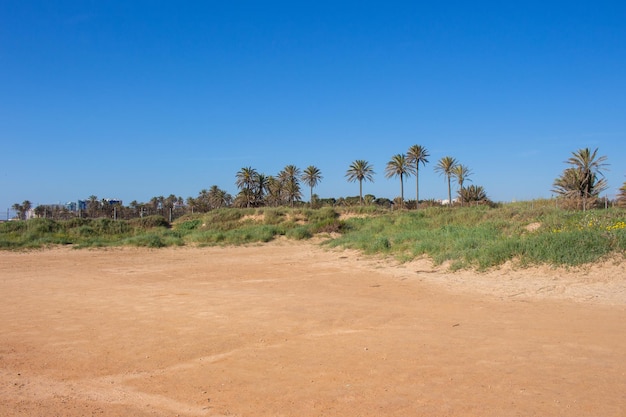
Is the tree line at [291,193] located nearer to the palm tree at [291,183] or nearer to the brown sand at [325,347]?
the palm tree at [291,183]

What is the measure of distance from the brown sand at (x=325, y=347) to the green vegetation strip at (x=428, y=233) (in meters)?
0.99

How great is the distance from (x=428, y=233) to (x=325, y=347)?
A: 45.0 feet

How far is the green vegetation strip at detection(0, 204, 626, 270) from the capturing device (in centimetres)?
1291

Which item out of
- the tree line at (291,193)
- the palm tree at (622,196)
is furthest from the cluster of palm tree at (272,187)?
the palm tree at (622,196)

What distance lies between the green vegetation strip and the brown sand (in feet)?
3.26

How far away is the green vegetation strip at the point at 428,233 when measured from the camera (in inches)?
508

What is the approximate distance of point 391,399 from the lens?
5.00 meters

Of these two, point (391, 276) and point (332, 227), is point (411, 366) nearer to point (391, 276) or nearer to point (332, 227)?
point (391, 276)

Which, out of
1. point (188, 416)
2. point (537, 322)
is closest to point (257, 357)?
point (188, 416)

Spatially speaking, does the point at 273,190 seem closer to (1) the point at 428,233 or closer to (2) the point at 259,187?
(2) the point at 259,187

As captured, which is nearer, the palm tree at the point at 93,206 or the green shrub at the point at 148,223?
the green shrub at the point at 148,223

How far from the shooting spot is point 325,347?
23.2 feet

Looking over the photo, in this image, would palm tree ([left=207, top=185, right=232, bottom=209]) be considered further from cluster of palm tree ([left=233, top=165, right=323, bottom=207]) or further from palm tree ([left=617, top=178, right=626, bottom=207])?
palm tree ([left=617, top=178, right=626, bottom=207])

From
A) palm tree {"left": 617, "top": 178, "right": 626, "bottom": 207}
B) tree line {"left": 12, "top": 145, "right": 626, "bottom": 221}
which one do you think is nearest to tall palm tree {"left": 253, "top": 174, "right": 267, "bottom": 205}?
tree line {"left": 12, "top": 145, "right": 626, "bottom": 221}
